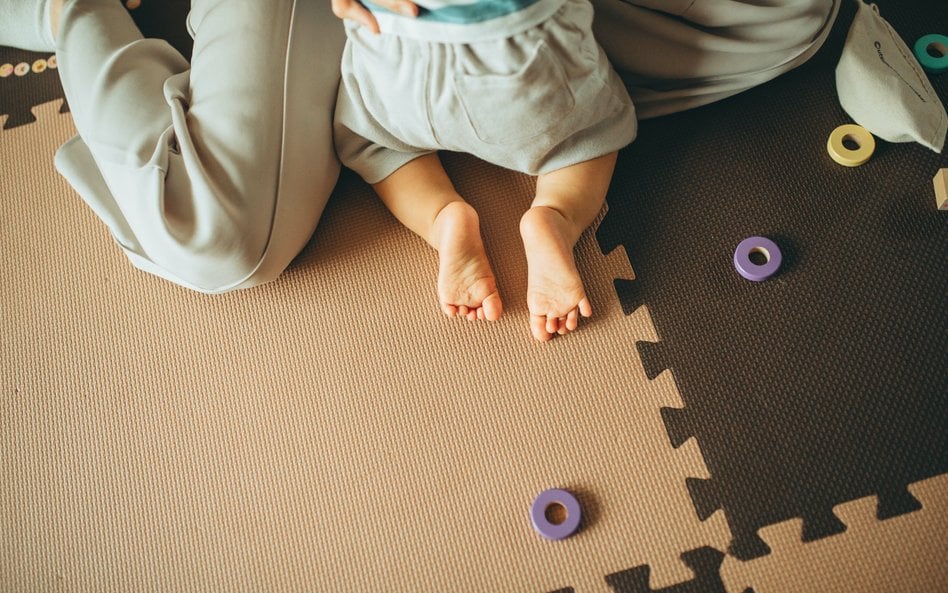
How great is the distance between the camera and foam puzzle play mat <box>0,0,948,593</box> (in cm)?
81

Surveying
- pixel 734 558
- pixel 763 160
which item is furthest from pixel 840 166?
pixel 734 558

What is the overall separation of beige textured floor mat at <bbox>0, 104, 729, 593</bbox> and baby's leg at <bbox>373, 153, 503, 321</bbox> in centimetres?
4

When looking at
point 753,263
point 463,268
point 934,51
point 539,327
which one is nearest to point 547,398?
point 539,327

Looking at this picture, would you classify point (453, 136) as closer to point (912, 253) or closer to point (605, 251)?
point (605, 251)

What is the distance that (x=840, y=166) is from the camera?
944mm

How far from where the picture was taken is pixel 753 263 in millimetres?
902

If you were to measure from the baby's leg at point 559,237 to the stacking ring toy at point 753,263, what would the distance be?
0.19 meters

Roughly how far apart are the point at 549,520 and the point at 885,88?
0.70 meters

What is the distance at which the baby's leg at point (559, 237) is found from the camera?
2.78 ft

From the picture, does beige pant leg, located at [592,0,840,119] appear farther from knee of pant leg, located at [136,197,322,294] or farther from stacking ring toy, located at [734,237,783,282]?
knee of pant leg, located at [136,197,322,294]

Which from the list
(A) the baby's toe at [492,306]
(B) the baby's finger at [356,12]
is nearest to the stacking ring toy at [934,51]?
(A) the baby's toe at [492,306]

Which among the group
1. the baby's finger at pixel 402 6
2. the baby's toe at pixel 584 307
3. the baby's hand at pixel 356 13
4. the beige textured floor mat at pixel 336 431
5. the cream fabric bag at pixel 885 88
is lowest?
the beige textured floor mat at pixel 336 431

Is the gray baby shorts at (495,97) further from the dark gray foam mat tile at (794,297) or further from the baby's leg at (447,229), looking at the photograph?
the dark gray foam mat tile at (794,297)

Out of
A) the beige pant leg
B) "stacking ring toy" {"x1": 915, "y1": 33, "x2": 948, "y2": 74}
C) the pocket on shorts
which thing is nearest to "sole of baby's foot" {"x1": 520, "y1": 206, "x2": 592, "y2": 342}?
the pocket on shorts
